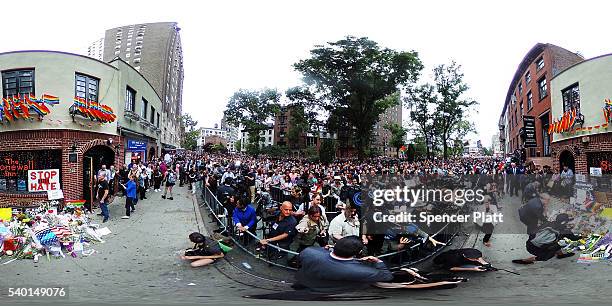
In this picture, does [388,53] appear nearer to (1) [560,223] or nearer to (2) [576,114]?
(2) [576,114]

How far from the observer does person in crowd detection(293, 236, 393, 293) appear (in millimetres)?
3865

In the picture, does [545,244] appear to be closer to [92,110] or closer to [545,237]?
[545,237]

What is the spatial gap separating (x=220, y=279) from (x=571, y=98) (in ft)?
53.0

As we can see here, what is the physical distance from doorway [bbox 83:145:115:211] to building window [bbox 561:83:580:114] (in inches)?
786

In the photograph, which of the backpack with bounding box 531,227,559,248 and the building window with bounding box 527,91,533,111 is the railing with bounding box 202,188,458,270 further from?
the building window with bounding box 527,91,533,111

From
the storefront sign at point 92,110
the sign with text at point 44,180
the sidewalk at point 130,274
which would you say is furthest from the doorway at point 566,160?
the sign with text at point 44,180

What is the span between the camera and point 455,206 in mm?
6691

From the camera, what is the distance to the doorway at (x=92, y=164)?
11.7m

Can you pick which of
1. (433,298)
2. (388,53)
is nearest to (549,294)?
(433,298)

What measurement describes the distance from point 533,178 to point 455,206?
3716 millimetres

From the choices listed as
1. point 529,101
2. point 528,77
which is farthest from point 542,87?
point 528,77

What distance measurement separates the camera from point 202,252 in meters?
6.43

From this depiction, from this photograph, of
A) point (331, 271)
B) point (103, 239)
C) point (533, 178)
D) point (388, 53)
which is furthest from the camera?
point (388, 53)

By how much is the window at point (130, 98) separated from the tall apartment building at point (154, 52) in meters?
24.2
